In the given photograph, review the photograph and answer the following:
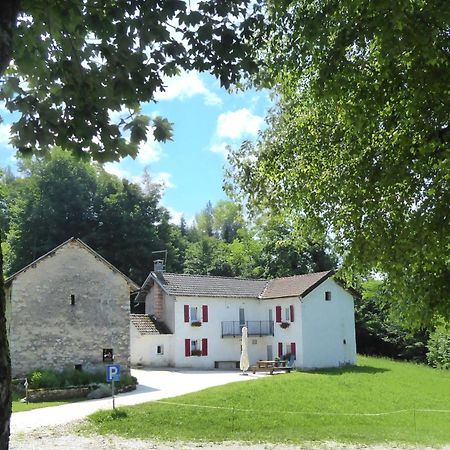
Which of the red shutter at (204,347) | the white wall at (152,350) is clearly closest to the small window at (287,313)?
the red shutter at (204,347)

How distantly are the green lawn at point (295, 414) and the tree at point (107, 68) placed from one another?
11.9 meters

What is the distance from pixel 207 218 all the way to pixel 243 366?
6298 centimetres

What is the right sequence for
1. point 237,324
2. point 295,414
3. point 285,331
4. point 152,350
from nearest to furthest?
point 295,414 → point 285,331 → point 152,350 → point 237,324

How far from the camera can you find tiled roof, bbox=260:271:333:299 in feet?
119

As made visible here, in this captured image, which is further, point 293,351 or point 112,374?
point 293,351

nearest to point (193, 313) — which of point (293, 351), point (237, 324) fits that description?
point (237, 324)

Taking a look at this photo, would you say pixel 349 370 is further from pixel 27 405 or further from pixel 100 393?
pixel 27 405

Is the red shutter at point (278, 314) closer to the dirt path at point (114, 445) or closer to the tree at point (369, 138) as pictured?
the dirt path at point (114, 445)

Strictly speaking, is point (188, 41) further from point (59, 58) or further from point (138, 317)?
point (138, 317)

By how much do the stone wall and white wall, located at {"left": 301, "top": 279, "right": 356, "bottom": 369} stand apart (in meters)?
12.4

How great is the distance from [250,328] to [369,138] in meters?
30.8

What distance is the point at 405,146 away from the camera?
8.62 m

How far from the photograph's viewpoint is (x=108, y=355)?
2697cm

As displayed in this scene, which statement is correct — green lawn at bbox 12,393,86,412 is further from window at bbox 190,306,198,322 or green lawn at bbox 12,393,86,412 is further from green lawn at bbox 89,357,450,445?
window at bbox 190,306,198,322
